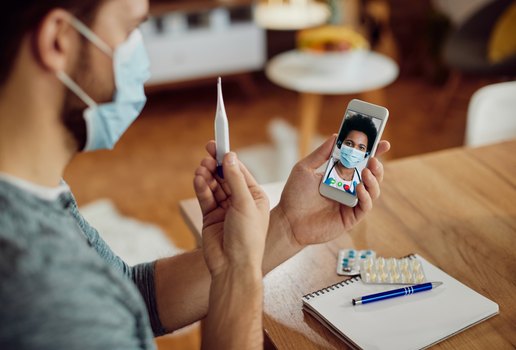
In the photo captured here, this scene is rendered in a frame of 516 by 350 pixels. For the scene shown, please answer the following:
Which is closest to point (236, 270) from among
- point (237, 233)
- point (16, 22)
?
point (237, 233)

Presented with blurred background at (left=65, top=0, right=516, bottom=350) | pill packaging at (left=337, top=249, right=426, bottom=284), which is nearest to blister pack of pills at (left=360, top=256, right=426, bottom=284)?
pill packaging at (left=337, top=249, right=426, bottom=284)

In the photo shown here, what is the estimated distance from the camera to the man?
0.58 m

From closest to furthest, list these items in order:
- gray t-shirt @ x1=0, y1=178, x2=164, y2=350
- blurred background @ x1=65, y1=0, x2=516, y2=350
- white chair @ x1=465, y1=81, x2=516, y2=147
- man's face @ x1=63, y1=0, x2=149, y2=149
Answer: gray t-shirt @ x1=0, y1=178, x2=164, y2=350, man's face @ x1=63, y1=0, x2=149, y2=149, white chair @ x1=465, y1=81, x2=516, y2=147, blurred background @ x1=65, y1=0, x2=516, y2=350

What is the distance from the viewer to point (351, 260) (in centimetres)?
96

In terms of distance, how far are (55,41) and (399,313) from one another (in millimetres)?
570

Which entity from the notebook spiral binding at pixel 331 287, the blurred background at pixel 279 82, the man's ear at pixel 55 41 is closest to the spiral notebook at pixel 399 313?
the notebook spiral binding at pixel 331 287

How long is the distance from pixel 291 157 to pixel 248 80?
44.2 inches

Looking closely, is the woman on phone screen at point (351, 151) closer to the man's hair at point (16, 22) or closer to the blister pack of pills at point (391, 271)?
the blister pack of pills at point (391, 271)

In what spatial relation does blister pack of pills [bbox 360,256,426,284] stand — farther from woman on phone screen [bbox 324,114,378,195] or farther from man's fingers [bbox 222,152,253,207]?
man's fingers [bbox 222,152,253,207]

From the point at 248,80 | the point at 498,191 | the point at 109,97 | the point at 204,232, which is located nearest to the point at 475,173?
the point at 498,191

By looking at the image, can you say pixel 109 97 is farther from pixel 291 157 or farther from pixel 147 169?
pixel 147 169

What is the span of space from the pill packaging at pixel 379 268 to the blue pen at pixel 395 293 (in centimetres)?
2

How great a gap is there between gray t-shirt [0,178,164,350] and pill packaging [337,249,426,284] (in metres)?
0.38

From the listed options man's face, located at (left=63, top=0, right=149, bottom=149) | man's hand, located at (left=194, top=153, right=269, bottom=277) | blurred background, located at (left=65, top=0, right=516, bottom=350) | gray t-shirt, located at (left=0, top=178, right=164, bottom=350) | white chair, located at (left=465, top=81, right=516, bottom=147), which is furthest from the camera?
blurred background, located at (left=65, top=0, right=516, bottom=350)
